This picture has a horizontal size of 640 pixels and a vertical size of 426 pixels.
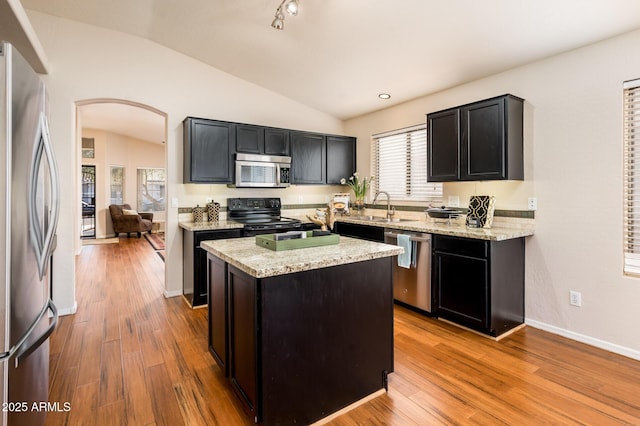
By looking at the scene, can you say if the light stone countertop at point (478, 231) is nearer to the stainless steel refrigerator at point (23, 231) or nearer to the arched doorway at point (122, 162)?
the stainless steel refrigerator at point (23, 231)

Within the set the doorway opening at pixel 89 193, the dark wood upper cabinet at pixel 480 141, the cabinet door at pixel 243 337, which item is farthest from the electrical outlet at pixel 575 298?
the doorway opening at pixel 89 193

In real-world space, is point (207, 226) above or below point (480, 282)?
above

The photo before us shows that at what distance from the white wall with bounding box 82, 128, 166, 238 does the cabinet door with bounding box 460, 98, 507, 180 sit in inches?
366

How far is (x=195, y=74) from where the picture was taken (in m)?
4.21

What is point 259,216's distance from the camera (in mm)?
4605

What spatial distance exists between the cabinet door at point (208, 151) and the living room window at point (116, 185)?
6960 mm

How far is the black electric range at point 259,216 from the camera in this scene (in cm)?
402

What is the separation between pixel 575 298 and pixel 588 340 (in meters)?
0.34

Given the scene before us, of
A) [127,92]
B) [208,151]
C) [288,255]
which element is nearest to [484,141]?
[288,255]

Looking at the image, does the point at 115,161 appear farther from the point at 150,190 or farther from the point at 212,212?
the point at 212,212

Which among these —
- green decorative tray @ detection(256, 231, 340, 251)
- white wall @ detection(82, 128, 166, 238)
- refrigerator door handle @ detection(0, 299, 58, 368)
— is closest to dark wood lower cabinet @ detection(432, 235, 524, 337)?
green decorative tray @ detection(256, 231, 340, 251)

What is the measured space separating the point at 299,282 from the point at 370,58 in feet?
8.99

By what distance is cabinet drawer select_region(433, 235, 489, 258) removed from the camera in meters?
2.91

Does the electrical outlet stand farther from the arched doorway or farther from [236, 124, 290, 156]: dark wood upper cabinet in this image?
the arched doorway
